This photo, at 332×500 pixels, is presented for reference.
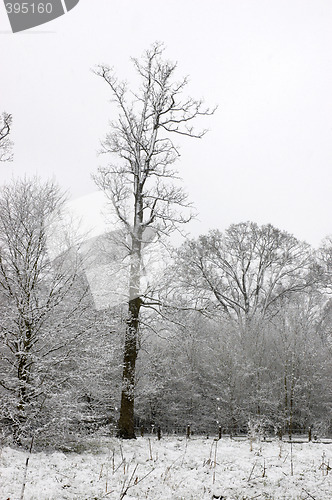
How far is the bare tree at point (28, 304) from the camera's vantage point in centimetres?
972

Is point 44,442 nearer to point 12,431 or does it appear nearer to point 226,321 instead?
point 12,431

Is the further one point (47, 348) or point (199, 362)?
point (199, 362)

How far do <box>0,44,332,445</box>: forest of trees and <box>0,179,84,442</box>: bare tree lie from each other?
42mm

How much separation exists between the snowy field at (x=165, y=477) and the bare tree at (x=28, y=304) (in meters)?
1.46

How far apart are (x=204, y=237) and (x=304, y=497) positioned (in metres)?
22.0

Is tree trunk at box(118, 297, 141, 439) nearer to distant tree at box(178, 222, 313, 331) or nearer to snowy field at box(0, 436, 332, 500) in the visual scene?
snowy field at box(0, 436, 332, 500)

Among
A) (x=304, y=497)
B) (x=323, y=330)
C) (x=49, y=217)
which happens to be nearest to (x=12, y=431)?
(x=49, y=217)

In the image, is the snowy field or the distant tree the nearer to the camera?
the snowy field

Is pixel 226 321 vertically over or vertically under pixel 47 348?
over

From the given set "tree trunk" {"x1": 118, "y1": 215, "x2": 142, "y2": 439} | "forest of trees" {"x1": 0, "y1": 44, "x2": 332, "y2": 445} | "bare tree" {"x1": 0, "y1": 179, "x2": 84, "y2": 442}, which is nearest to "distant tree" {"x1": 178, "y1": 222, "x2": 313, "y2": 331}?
"forest of trees" {"x1": 0, "y1": 44, "x2": 332, "y2": 445}

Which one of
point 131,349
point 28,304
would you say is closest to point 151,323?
point 131,349

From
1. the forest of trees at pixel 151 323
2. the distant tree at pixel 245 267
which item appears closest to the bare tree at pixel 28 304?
the forest of trees at pixel 151 323

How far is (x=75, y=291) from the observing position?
11.2 meters

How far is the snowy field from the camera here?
264 inches
